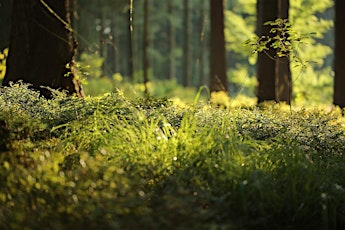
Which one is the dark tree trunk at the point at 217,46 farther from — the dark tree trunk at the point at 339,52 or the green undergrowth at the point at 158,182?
the green undergrowth at the point at 158,182

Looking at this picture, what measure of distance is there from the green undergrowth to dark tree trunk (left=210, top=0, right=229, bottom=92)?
11.3m

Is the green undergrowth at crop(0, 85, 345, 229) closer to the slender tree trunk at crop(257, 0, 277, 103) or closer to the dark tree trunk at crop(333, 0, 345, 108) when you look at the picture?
the slender tree trunk at crop(257, 0, 277, 103)

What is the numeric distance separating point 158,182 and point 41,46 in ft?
17.1

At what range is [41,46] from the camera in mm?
8961

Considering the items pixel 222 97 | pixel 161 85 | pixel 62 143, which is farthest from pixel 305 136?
pixel 161 85

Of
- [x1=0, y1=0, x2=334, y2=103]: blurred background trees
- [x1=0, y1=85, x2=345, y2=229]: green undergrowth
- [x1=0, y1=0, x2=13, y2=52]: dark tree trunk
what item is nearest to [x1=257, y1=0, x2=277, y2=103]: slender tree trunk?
[x1=0, y1=0, x2=334, y2=103]: blurred background trees

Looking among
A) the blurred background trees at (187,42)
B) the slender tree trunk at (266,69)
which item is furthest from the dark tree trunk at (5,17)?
the slender tree trunk at (266,69)

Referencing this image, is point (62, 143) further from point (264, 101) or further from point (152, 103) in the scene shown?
point (264, 101)

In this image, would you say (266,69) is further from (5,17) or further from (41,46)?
(5,17)

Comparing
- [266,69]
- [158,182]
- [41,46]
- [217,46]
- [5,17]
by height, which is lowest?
[158,182]

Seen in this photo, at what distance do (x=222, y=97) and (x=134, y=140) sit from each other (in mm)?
9420

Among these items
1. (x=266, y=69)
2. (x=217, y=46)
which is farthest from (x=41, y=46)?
(x=217, y=46)

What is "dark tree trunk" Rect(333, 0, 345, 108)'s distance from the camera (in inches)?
521

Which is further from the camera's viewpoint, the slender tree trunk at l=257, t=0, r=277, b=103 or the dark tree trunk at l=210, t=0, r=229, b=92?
the dark tree trunk at l=210, t=0, r=229, b=92
